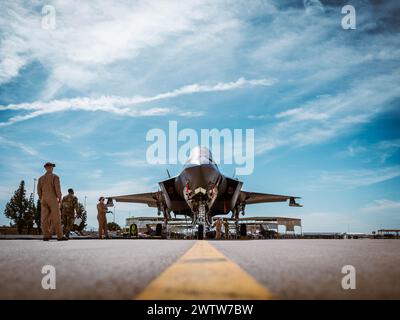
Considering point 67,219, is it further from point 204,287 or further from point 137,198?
point 204,287

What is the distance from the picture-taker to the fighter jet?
15.9 meters

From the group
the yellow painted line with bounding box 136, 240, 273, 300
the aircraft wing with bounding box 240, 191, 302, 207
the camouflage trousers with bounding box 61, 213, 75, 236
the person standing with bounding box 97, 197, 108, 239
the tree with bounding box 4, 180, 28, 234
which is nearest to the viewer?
the yellow painted line with bounding box 136, 240, 273, 300

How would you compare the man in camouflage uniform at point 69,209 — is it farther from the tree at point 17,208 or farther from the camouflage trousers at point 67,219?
the tree at point 17,208

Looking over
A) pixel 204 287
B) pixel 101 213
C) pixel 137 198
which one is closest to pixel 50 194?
pixel 101 213

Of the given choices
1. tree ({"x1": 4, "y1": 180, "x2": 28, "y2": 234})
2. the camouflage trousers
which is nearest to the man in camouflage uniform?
the camouflage trousers

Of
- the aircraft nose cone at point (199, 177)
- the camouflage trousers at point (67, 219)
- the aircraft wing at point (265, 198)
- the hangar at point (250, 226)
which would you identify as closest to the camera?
the camouflage trousers at point (67, 219)

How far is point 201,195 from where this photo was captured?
1588cm

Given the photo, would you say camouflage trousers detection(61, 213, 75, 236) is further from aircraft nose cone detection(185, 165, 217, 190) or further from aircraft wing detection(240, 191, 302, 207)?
aircraft wing detection(240, 191, 302, 207)

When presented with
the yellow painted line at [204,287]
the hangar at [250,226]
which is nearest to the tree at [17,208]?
the hangar at [250,226]

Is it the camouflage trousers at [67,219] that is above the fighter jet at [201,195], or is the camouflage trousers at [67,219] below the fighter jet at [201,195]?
below

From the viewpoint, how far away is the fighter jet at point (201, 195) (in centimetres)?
1593

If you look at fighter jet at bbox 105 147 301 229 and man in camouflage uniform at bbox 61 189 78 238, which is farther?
fighter jet at bbox 105 147 301 229
